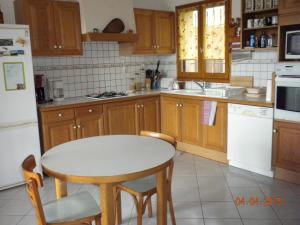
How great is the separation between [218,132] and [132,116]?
3.98 feet

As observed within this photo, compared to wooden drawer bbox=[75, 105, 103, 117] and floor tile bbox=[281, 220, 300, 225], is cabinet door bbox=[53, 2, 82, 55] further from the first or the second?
floor tile bbox=[281, 220, 300, 225]

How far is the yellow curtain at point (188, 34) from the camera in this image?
4.68 metres

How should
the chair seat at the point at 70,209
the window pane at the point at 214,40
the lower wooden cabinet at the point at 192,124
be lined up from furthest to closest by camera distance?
the window pane at the point at 214,40 < the lower wooden cabinet at the point at 192,124 < the chair seat at the point at 70,209

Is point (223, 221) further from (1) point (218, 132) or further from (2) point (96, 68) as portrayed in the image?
(2) point (96, 68)

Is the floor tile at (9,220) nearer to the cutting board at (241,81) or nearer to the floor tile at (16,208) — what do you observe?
the floor tile at (16,208)

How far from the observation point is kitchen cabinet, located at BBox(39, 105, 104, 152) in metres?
3.59

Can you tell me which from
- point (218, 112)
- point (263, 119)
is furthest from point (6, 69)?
point (263, 119)

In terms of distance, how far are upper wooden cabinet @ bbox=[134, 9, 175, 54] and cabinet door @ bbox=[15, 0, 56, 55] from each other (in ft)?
4.20

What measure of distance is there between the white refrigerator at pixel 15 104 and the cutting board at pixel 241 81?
2.58 meters

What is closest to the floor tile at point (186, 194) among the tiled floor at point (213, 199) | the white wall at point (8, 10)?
the tiled floor at point (213, 199)

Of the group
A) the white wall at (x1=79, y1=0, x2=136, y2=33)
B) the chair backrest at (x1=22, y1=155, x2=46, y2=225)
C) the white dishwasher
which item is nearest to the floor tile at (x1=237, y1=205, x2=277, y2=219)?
the white dishwasher

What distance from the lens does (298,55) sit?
3115mm

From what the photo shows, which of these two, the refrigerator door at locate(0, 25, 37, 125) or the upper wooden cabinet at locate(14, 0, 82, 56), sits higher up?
the upper wooden cabinet at locate(14, 0, 82, 56)
